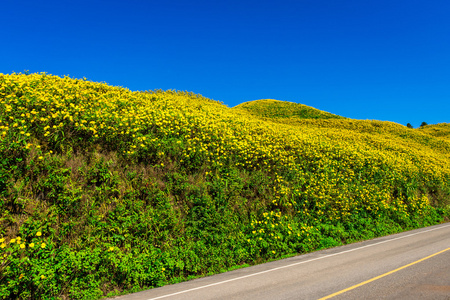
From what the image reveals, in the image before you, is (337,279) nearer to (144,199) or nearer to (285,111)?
(144,199)

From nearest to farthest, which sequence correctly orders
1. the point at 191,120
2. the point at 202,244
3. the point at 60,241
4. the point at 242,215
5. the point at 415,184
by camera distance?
the point at 60,241, the point at 202,244, the point at 242,215, the point at 191,120, the point at 415,184

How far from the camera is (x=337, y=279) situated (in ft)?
25.3

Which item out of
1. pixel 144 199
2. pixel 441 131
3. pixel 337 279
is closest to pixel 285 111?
pixel 441 131

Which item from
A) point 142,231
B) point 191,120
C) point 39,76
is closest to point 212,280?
point 142,231

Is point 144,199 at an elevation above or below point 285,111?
below

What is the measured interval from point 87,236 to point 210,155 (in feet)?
22.2

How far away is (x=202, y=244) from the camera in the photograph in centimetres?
995

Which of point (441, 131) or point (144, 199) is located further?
point (441, 131)

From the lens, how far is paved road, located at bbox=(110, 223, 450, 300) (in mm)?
6695

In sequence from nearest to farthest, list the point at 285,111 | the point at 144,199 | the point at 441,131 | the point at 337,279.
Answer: the point at 337,279 → the point at 144,199 → the point at 285,111 → the point at 441,131

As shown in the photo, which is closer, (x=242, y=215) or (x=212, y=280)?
(x=212, y=280)

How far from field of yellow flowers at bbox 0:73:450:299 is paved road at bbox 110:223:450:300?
3.47 feet

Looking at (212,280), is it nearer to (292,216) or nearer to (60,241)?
(60,241)

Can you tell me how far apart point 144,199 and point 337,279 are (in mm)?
7010
